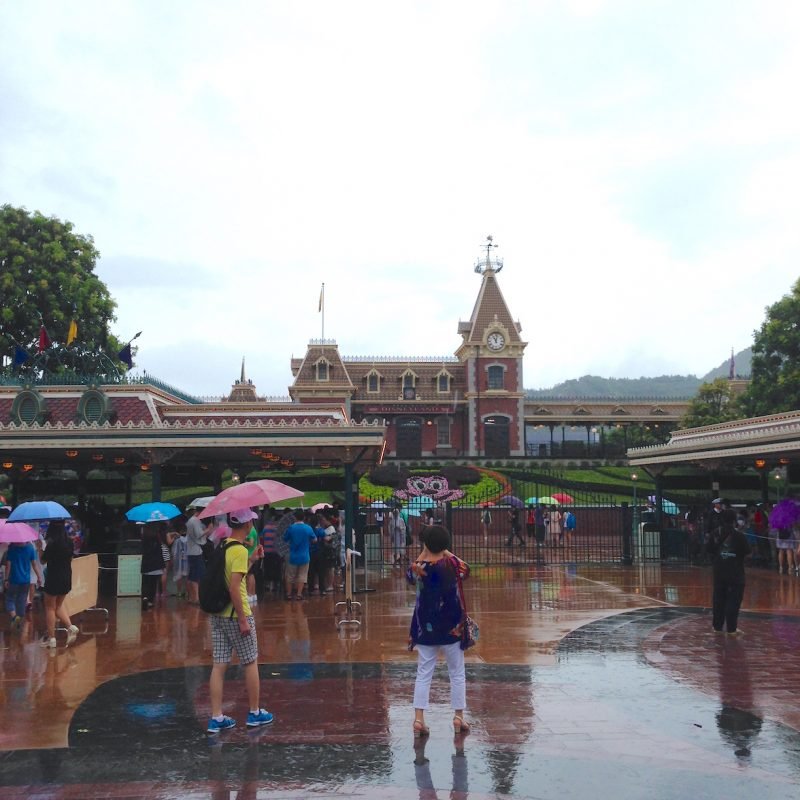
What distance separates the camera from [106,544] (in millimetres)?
20984

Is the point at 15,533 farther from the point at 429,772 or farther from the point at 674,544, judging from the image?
the point at 674,544

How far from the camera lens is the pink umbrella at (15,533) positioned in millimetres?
10516

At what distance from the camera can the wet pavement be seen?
5500 mm

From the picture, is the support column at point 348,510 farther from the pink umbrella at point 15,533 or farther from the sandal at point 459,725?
the sandal at point 459,725

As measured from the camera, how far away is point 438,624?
21.0ft

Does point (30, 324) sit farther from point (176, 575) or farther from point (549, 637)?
point (549, 637)

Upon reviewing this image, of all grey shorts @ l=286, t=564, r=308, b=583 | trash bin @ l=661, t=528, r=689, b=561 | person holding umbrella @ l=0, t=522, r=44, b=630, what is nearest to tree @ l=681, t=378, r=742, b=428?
trash bin @ l=661, t=528, r=689, b=561

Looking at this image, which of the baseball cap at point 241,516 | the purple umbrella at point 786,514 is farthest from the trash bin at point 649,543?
the baseball cap at point 241,516

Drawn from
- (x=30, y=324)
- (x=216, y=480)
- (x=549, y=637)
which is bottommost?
(x=549, y=637)

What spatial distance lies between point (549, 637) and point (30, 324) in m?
28.1

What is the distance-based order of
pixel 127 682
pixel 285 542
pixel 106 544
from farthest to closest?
pixel 106 544 → pixel 285 542 → pixel 127 682

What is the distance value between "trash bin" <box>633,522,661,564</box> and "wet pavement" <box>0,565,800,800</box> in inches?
395

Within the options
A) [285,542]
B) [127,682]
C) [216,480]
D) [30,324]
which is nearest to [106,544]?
[216,480]

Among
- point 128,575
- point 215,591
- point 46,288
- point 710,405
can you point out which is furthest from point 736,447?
point 710,405
